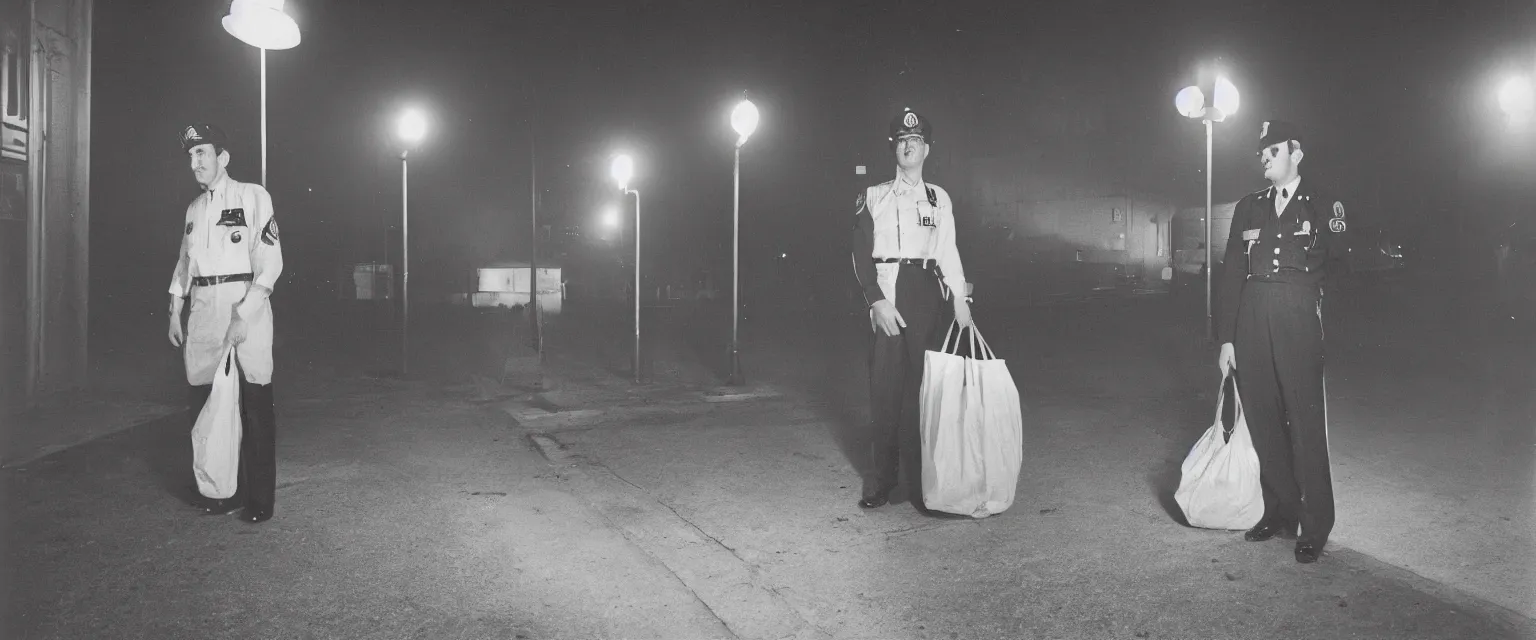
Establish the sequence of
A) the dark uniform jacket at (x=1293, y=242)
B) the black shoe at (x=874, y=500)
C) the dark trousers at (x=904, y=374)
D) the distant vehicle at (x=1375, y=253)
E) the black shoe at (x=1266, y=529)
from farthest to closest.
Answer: the distant vehicle at (x=1375, y=253) → the black shoe at (x=874, y=500) → the dark trousers at (x=904, y=374) → the black shoe at (x=1266, y=529) → the dark uniform jacket at (x=1293, y=242)

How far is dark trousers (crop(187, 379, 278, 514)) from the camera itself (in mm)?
4660

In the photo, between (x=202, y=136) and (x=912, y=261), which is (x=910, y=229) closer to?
(x=912, y=261)

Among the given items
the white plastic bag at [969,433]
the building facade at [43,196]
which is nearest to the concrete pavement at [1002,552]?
the white plastic bag at [969,433]

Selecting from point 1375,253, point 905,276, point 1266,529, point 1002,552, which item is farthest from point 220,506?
point 1375,253

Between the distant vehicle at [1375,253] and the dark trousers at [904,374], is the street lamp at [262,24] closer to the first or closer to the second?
the dark trousers at [904,374]

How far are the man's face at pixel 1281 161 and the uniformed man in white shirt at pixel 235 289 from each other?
16.0 ft

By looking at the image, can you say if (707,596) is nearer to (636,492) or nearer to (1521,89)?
(636,492)

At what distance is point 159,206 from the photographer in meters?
36.7

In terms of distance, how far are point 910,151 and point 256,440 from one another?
149 inches

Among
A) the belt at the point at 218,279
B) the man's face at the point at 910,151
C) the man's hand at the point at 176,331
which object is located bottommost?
the man's hand at the point at 176,331

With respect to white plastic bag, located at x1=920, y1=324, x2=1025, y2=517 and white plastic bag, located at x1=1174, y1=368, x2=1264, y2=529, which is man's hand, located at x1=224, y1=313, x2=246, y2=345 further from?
white plastic bag, located at x1=1174, y1=368, x2=1264, y2=529

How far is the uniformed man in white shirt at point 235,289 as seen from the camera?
4.57m

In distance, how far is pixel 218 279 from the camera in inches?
180

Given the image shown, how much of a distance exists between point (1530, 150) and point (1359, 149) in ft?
17.1
